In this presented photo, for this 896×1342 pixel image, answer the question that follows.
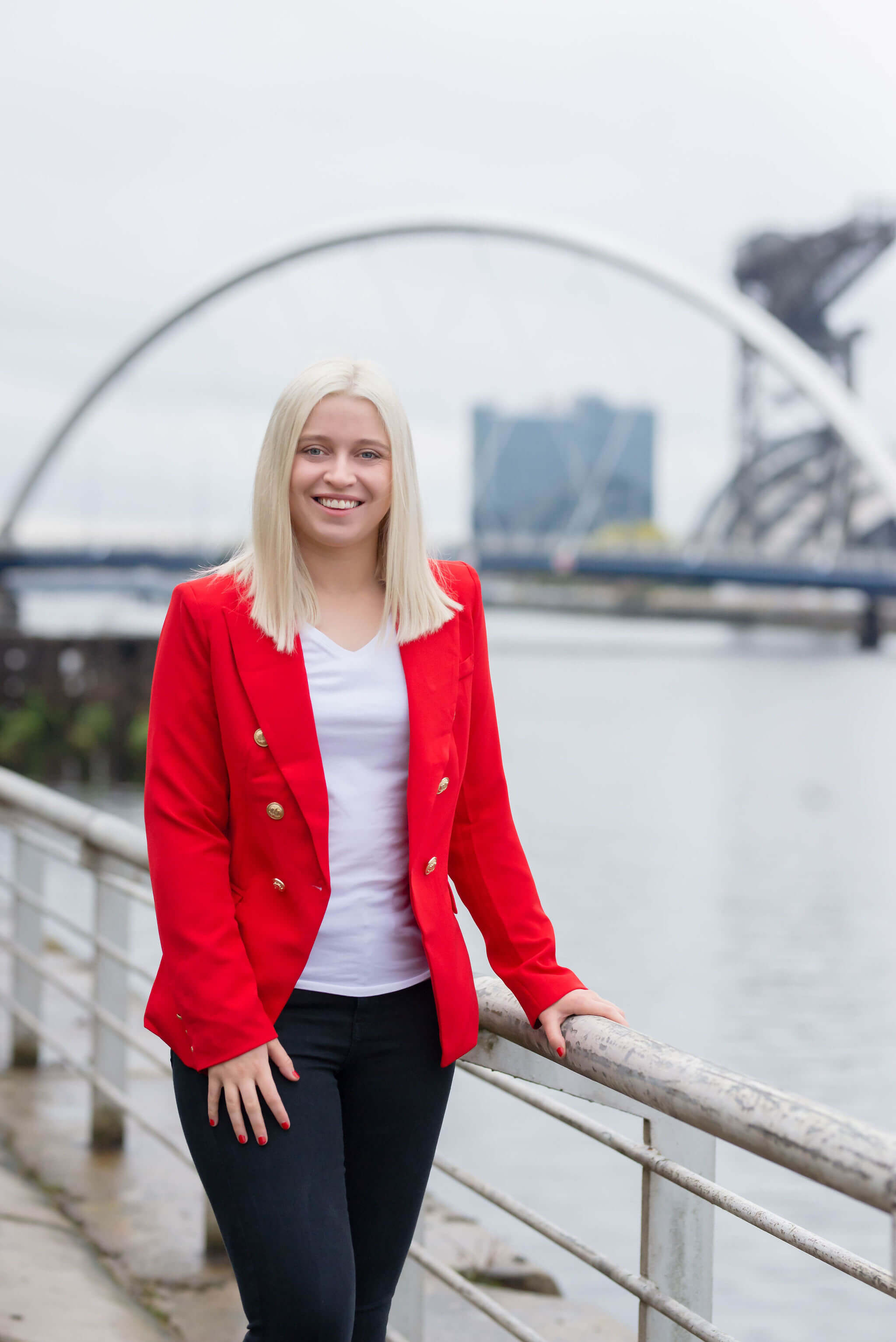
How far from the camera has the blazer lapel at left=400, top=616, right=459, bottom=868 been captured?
1.65 metres

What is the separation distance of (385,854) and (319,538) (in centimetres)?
38

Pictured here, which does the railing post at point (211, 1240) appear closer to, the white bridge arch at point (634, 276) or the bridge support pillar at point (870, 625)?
the white bridge arch at point (634, 276)

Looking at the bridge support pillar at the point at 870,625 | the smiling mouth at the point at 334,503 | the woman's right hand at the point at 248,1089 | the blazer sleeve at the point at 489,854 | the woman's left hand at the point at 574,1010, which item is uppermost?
the smiling mouth at the point at 334,503

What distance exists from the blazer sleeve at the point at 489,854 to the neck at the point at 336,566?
0.15 m

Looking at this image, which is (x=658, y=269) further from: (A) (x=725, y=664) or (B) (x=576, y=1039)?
(B) (x=576, y=1039)

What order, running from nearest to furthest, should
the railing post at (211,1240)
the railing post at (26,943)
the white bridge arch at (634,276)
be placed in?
the railing post at (211,1240), the railing post at (26,943), the white bridge arch at (634,276)

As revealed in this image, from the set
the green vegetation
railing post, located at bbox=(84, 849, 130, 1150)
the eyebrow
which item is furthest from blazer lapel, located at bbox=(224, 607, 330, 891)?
the green vegetation

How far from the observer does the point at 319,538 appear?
1.71m

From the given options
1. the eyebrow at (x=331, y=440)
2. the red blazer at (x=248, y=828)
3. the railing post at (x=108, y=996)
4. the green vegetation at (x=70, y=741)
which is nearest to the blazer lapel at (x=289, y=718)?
the red blazer at (x=248, y=828)

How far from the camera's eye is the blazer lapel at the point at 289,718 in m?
1.60

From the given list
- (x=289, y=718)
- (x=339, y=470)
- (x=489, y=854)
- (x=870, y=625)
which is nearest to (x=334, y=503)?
(x=339, y=470)

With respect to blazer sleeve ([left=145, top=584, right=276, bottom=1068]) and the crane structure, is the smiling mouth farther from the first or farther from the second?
the crane structure

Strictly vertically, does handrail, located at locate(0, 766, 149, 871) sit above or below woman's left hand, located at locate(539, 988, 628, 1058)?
below

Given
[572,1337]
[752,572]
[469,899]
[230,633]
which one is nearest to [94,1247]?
[572,1337]
